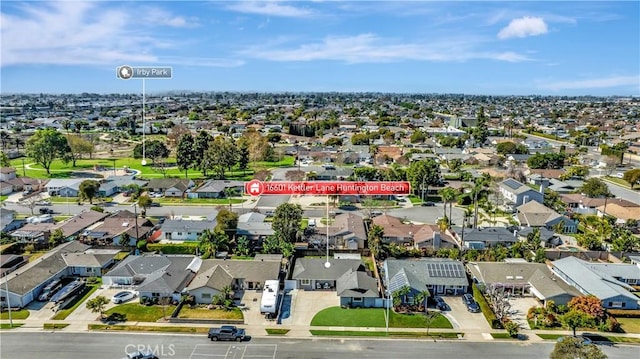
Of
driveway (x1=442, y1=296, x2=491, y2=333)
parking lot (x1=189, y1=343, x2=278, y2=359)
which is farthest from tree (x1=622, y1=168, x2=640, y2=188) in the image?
parking lot (x1=189, y1=343, x2=278, y2=359)

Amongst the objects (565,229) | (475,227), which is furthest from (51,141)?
(565,229)

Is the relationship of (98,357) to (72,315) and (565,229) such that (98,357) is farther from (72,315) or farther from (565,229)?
(565,229)

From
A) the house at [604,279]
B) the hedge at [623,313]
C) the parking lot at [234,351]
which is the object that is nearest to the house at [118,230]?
the parking lot at [234,351]

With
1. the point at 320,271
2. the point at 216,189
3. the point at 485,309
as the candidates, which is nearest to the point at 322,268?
the point at 320,271

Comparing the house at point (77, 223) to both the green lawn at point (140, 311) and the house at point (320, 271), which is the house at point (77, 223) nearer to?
the green lawn at point (140, 311)

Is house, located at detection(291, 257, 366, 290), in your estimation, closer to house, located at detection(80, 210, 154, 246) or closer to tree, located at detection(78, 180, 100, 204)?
house, located at detection(80, 210, 154, 246)

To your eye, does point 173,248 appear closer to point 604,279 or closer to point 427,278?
point 427,278
